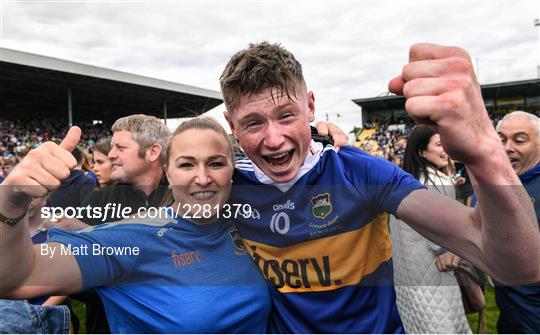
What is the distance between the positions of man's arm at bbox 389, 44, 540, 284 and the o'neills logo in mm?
896

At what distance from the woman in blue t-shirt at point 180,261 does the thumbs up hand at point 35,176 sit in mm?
247

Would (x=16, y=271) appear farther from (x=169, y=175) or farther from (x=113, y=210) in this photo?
(x=169, y=175)

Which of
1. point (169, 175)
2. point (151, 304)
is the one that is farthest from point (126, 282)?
point (169, 175)

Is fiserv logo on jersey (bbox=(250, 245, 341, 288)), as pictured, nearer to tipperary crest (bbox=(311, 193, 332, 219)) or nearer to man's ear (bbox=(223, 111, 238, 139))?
tipperary crest (bbox=(311, 193, 332, 219))

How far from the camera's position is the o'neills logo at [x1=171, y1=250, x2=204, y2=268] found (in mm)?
1329

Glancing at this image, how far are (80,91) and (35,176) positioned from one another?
2361 cm

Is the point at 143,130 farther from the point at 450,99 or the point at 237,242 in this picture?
the point at 450,99

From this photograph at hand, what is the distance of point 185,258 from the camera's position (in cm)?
134

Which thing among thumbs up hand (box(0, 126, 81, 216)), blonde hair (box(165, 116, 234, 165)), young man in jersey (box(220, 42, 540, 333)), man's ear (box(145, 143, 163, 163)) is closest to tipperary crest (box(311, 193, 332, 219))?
young man in jersey (box(220, 42, 540, 333))

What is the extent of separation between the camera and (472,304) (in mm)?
2445

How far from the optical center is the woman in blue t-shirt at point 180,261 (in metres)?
1.24

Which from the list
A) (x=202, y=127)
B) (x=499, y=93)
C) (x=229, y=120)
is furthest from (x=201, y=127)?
(x=499, y=93)

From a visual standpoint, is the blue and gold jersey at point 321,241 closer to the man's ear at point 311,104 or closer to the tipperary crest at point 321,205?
the tipperary crest at point 321,205

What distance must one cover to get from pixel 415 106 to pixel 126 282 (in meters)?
1.11
